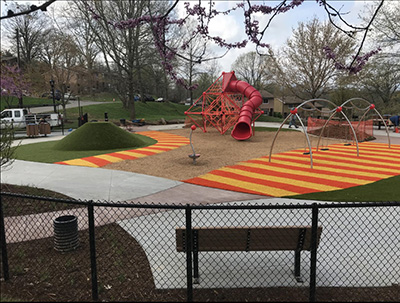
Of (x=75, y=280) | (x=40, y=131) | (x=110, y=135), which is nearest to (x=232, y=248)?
(x=75, y=280)

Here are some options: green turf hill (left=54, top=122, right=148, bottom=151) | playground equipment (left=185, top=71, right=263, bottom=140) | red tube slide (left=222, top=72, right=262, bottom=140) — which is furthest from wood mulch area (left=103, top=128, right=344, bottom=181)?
green turf hill (left=54, top=122, right=148, bottom=151)

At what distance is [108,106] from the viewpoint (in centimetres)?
4862

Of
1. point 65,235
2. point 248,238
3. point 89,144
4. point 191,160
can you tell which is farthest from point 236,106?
point 248,238

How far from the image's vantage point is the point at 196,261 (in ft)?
14.0

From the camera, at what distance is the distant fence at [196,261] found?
149 inches

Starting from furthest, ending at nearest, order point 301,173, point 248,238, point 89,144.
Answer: point 89,144 → point 301,173 → point 248,238

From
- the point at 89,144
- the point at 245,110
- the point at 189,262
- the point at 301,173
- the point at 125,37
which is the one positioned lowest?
the point at 301,173

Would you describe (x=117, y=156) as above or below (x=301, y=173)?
above

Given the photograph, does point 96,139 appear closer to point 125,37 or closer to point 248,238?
point 248,238

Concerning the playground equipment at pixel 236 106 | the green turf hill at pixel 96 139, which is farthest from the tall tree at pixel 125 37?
the green turf hill at pixel 96 139

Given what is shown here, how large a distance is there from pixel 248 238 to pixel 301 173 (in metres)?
8.05

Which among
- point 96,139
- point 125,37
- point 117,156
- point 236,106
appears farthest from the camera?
point 125,37

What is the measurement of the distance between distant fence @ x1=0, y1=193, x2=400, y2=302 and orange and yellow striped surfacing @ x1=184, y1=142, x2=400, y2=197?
10.0ft

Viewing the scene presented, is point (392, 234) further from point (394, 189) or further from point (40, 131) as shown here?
point (40, 131)
